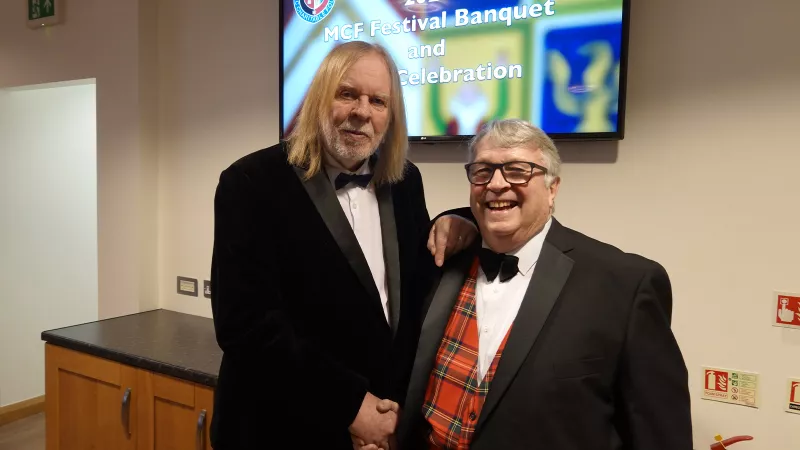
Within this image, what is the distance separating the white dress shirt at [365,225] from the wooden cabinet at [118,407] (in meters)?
1.13

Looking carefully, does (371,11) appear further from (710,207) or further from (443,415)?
(443,415)

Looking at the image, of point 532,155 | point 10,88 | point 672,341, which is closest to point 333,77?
point 532,155

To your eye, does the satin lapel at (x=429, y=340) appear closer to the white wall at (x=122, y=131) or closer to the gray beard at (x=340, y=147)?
the gray beard at (x=340, y=147)

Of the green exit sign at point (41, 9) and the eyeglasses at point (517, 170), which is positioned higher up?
the green exit sign at point (41, 9)

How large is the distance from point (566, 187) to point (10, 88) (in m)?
3.54

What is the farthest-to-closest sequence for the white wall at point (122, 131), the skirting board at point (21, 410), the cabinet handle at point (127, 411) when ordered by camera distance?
the skirting board at point (21, 410)
the white wall at point (122, 131)
the cabinet handle at point (127, 411)

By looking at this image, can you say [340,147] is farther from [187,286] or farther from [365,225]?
[187,286]

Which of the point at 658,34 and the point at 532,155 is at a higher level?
the point at 658,34

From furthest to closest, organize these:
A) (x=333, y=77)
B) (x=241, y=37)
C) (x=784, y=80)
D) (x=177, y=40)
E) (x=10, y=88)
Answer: (x=10, y=88) < (x=177, y=40) < (x=241, y=37) < (x=784, y=80) < (x=333, y=77)

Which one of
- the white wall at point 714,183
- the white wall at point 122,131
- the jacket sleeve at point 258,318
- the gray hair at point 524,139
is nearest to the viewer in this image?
the gray hair at point 524,139

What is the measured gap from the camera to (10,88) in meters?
3.61

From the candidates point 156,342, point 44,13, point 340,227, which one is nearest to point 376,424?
point 340,227

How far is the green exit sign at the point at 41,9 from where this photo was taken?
3.24 m

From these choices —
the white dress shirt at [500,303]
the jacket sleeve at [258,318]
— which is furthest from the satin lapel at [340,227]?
the white dress shirt at [500,303]
